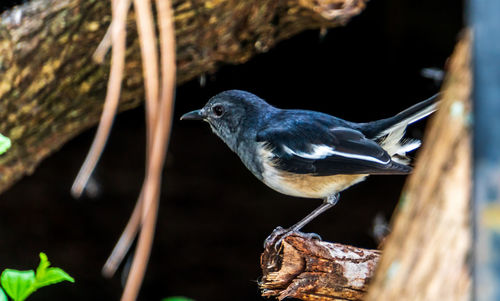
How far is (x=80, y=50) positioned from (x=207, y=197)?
377 cm

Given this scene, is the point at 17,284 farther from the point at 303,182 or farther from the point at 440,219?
the point at 303,182

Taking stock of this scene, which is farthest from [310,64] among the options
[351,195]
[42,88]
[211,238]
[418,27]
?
[42,88]

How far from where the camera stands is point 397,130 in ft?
11.1

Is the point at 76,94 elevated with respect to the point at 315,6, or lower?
lower

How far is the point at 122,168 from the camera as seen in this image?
7137 millimetres

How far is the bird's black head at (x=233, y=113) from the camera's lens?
358cm

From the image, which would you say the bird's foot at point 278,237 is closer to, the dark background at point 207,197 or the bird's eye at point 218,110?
the bird's eye at point 218,110

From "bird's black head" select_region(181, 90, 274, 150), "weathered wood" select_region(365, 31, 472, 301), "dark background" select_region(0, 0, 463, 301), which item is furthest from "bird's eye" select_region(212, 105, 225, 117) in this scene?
"dark background" select_region(0, 0, 463, 301)

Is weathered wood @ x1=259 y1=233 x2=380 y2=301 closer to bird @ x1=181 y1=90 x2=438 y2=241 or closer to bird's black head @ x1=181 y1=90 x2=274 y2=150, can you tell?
bird @ x1=181 y1=90 x2=438 y2=241

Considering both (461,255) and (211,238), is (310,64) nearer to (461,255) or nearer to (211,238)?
(211,238)

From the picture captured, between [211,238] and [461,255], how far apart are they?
19.6 feet

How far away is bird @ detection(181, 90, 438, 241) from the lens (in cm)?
317

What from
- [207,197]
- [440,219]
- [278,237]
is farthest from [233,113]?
[207,197]

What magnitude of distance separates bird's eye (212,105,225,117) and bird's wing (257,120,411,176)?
0.31m
